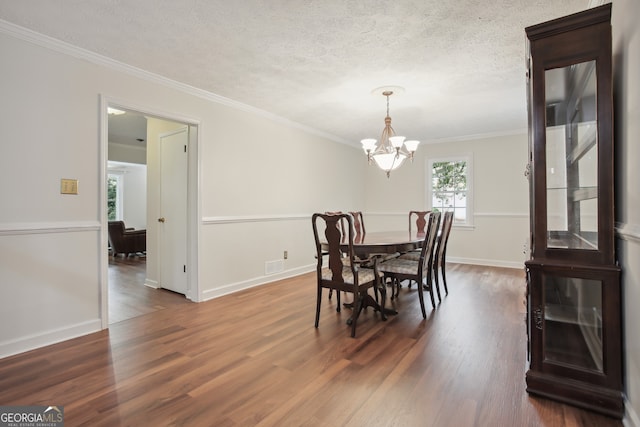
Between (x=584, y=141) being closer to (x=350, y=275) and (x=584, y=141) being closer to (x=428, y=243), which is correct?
(x=428, y=243)

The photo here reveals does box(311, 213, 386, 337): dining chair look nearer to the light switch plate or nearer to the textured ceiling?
the textured ceiling

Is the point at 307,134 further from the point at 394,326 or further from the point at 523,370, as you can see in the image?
the point at 523,370

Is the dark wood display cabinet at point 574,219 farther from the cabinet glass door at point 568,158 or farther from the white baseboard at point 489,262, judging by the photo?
the white baseboard at point 489,262

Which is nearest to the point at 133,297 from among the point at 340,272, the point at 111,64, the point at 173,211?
the point at 173,211

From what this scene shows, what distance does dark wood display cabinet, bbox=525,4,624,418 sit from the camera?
1602mm

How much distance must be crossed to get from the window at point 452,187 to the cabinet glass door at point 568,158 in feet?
14.5

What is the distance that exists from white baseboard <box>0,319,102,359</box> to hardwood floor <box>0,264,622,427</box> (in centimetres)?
8

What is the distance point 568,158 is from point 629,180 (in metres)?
0.34

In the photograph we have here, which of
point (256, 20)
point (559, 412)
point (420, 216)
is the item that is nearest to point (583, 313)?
point (559, 412)

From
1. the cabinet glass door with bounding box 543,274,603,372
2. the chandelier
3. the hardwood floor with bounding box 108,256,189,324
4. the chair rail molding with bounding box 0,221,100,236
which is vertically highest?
the chandelier

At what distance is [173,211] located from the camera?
A: 4008 millimetres

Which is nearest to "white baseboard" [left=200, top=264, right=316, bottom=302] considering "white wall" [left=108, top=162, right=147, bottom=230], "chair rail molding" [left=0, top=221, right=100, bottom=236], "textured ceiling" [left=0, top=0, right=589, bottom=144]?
"chair rail molding" [left=0, top=221, right=100, bottom=236]

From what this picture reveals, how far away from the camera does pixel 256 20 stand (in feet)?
7.45

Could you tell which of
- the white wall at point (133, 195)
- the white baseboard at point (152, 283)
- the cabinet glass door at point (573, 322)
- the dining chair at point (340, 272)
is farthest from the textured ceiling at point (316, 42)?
the white wall at point (133, 195)
